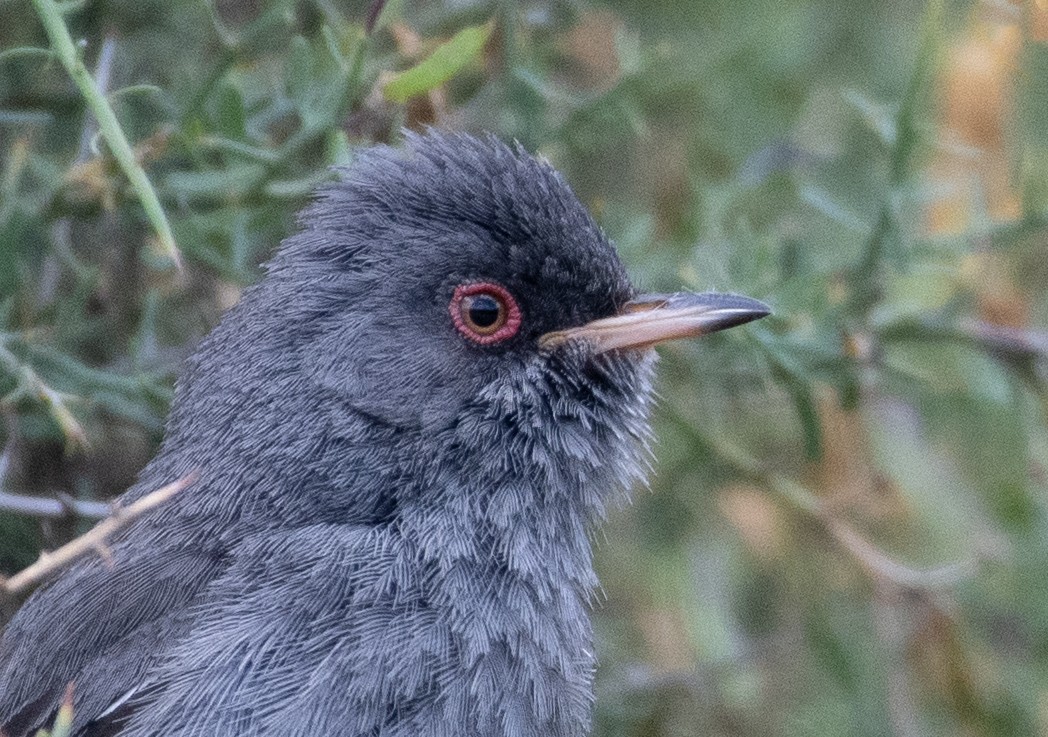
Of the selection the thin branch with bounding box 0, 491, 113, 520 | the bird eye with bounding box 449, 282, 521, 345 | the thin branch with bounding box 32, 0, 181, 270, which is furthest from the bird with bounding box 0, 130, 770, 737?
the thin branch with bounding box 32, 0, 181, 270

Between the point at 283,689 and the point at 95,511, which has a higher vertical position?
the point at 95,511

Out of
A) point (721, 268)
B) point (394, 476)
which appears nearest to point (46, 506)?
point (394, 476)

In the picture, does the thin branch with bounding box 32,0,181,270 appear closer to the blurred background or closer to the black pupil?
the blurred background

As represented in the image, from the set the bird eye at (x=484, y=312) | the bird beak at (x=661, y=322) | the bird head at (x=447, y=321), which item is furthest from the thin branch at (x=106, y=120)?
the bird beak at (x=661, y=322)

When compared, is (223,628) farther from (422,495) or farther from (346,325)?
(346,325)

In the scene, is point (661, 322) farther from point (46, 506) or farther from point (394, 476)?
point (46, 506)

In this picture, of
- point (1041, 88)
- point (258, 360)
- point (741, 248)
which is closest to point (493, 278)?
point (258, 360)

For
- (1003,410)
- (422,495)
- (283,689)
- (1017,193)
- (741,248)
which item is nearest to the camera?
A: (283,689)
